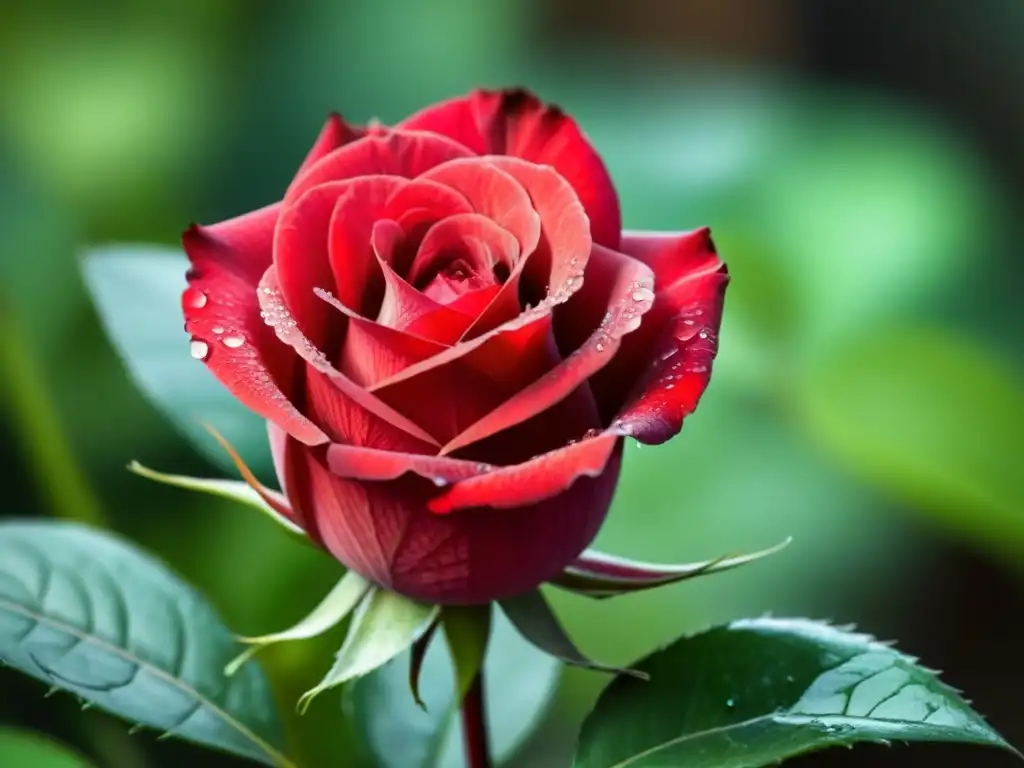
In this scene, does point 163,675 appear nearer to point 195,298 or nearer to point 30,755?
point 30,755

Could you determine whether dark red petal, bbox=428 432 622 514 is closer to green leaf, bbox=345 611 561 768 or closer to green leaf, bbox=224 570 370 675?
green leaf, bbox=224 570 370 675

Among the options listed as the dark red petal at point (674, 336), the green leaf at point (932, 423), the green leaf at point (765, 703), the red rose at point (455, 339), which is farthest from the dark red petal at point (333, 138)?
the green leaf at point (932, 423)

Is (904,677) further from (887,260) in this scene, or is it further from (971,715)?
(887,260)

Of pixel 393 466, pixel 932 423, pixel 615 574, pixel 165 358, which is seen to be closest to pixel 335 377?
pixel 393 466

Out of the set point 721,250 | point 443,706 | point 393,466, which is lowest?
point 443,706

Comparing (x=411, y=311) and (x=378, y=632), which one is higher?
(x=411, y=311)

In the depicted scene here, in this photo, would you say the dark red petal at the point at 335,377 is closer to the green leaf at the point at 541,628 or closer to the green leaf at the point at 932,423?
the green leaf at the point at 541,628

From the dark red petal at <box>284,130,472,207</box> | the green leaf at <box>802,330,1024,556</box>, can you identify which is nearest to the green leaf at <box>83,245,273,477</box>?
the dark red petal at <box>284,130,472,207</box>
